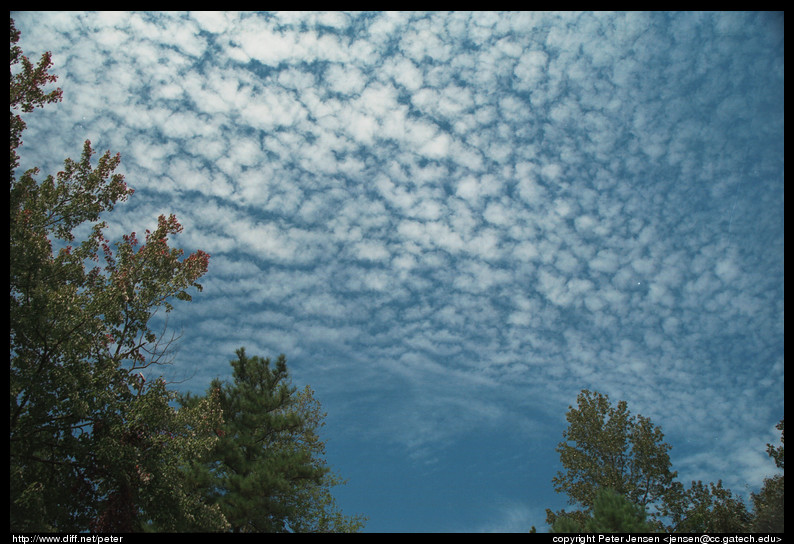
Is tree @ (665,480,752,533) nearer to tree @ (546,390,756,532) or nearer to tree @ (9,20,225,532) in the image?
tree @ (546,390,756,532)

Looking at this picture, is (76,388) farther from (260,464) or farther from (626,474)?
(626,474)

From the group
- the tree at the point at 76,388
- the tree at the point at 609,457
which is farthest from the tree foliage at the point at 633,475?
the tree at the point at 76,388

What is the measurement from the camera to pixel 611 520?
19203 mm

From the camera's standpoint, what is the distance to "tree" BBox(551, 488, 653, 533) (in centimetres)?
1842

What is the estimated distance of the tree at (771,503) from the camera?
26.3 metres

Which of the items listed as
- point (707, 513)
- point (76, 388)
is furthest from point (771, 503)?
point (76, 388)

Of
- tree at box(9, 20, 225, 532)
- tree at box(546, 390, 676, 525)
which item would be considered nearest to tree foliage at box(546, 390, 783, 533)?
tree at box(546, 390, 676, 525)

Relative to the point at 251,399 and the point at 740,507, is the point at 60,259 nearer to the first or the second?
the point at 251,399

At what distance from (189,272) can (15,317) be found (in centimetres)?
575

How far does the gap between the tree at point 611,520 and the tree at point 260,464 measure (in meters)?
11.5

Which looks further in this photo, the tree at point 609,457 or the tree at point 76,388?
the tree at point 609,457

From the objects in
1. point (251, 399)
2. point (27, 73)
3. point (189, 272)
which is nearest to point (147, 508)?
point (189, 272)

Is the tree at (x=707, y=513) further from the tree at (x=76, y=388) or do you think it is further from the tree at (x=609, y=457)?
the tree at (x=76, y=388)

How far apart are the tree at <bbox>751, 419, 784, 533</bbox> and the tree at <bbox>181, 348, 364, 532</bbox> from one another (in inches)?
885
